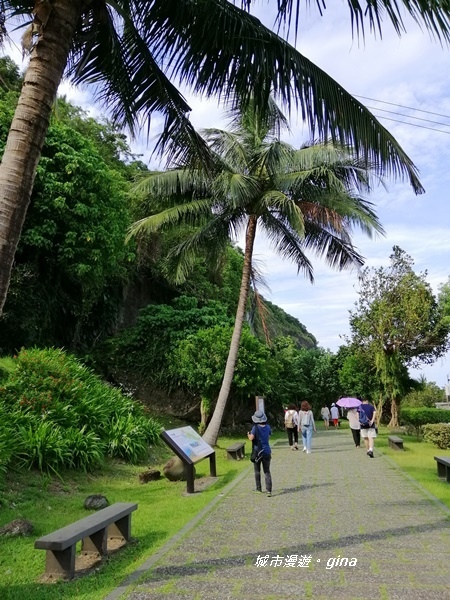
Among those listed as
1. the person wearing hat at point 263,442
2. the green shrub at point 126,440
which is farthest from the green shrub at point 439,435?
the green shrub at point 126,440

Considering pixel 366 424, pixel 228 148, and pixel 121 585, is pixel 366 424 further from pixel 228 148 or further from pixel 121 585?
pixel 121 585

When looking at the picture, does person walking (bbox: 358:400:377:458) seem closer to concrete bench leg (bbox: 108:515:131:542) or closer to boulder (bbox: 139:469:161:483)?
boulder (bbox: 139:469:161:483)

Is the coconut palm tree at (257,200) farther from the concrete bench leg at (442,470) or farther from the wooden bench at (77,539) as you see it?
the wooden bench at (77,539)

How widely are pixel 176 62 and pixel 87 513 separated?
6.02 m

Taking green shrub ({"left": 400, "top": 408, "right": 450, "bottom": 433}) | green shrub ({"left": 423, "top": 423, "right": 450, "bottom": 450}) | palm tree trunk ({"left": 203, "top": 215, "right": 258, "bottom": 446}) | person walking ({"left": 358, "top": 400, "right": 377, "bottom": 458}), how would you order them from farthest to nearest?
1. green shrub ({"left": 400, "top": 408, "right": 450, "bottom": 433})
2. green shrub ({"left": 423, "top": 423, "right": 450, "bottom": 450})
3. palm tree trunk ({"left": 203, "top": 215, "right": 258, "bottom": 446})
4. person walking ({"left": 358, "top": 400, "right": 377, "bottom": 458})

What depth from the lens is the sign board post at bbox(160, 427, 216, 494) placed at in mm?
8328

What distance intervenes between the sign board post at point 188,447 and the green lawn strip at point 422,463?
3.88 m

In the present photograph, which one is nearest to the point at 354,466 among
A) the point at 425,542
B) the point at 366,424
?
the point at 366,424

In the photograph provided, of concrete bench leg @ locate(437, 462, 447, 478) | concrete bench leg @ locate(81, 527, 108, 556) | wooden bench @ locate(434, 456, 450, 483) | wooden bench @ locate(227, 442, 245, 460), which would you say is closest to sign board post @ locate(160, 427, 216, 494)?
wooden bench @ locate(227, 442, 245, 460)

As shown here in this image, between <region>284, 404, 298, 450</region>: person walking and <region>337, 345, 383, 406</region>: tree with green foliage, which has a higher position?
<region>337, 345, 383, 406</region>: tree with green foliage

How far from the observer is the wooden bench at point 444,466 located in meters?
9.12

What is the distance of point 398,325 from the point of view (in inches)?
830

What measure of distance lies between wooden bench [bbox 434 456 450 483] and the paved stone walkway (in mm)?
770

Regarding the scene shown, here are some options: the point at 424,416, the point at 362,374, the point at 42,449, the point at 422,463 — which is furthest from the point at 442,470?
the point at 424,416
